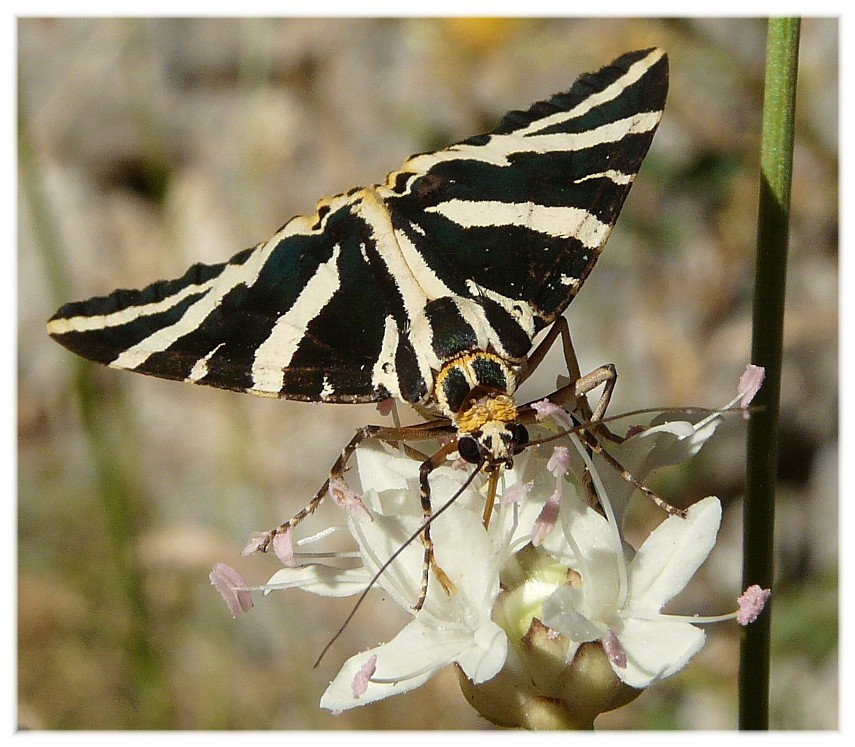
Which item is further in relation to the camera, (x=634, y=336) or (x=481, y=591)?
(x=634, y=336)

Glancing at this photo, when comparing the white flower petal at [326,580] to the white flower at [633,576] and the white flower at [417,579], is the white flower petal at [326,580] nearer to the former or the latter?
the white flower at [417,579]

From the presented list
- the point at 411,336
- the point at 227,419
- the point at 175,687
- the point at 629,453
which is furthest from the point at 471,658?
the point at 227,419

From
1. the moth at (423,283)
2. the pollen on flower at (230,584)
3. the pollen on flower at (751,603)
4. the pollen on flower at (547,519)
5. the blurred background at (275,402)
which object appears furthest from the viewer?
the blurred background at (275,402)

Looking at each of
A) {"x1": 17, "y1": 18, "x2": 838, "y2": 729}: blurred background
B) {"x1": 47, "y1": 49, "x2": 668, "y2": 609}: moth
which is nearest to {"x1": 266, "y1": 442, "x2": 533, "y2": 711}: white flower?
{"x1": 47, "y1": 49, "x2": 668, "y2": 609}: moth

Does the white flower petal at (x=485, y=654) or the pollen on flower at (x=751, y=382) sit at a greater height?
the pollen on flower at (x=751, y=382)

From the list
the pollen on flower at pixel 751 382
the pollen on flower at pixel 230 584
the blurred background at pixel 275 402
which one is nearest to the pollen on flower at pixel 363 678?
the pollen on flower at pixel 230 584

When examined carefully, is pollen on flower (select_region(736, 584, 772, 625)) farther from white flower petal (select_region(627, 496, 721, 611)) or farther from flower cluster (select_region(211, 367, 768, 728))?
white flower petal (select_region(627, 496, 721, 611))
